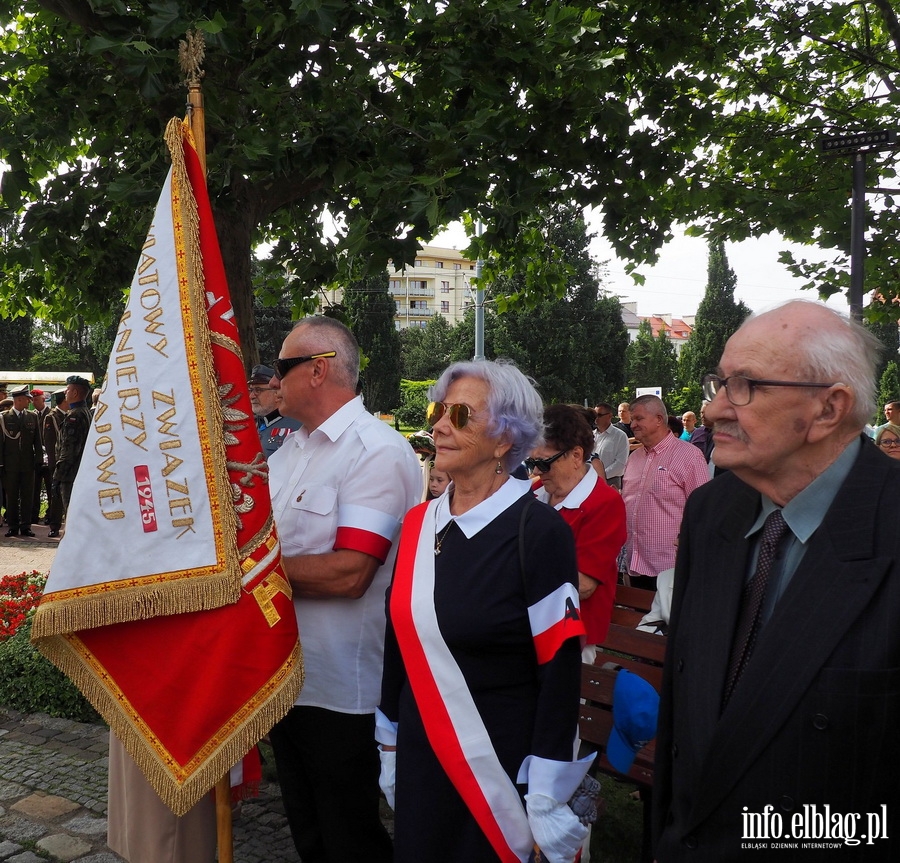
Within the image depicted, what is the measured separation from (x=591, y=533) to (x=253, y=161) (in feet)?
8.93

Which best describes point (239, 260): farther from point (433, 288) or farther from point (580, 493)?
point (433, 288)

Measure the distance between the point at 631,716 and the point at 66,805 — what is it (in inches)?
112

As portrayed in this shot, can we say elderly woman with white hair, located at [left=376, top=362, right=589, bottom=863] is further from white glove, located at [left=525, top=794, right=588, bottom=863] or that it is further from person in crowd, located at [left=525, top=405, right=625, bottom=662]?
person in crowd, located at [left=525, top=405, right=625, bottom=662]

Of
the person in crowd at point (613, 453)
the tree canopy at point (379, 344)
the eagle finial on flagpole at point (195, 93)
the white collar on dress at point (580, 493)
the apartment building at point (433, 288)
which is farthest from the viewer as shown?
the apartment building at point (433, 288)

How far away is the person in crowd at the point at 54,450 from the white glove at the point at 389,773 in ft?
37.4

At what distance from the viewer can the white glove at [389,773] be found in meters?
2.54

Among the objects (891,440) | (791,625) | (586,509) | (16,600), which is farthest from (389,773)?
(891,440)

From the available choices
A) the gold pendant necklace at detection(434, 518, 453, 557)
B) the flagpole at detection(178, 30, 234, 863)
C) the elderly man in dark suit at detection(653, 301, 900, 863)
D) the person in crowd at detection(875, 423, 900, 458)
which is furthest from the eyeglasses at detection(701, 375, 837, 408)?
the person in crowd at detection(875, 423, 900, 458)

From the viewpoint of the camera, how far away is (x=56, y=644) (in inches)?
106

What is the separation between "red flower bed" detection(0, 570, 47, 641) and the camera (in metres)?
6.25

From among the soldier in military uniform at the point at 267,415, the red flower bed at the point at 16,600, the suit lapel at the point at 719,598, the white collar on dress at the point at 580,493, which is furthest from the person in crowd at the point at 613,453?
the suit lapel at the point at 719,598

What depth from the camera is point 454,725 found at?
2.35 meters

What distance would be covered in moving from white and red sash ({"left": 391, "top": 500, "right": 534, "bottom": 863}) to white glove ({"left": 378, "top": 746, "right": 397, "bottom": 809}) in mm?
245

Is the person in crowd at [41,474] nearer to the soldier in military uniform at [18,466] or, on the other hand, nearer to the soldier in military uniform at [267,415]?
the soldier in military uniform at [18,466]
